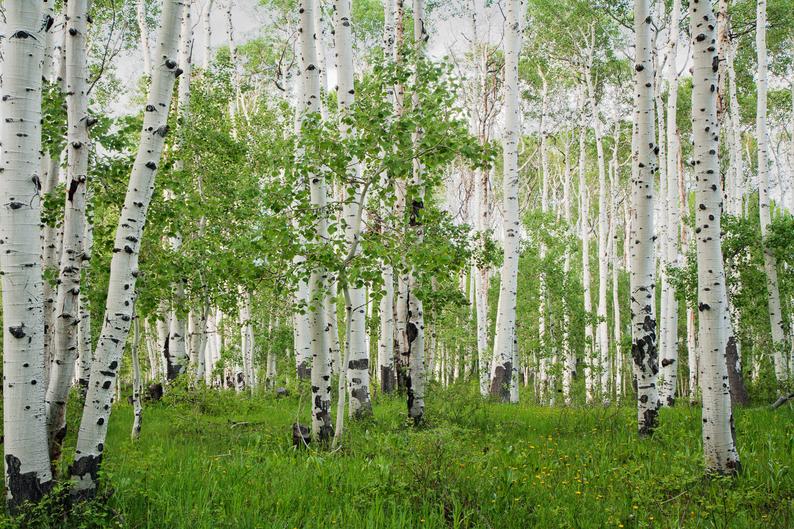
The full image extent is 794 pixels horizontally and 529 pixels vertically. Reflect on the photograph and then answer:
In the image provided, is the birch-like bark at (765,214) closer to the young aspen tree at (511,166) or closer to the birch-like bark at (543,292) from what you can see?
the young aspen tree at (511,166)

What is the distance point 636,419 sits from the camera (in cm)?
733

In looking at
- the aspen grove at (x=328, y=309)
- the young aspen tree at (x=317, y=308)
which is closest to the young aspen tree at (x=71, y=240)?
the aspen grove at (x=328, y=309)

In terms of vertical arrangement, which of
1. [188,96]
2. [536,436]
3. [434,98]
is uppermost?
[188,96]

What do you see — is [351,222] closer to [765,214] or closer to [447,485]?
[447,485]

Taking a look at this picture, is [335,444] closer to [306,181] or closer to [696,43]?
[306,181]

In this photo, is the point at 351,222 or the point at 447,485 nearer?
the point at 447,485

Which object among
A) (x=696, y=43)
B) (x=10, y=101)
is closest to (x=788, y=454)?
(x=696, y=43)

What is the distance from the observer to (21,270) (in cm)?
370

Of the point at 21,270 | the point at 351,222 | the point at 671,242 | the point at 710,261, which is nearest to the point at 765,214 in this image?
the point at 671,242

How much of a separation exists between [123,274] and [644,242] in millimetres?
5969

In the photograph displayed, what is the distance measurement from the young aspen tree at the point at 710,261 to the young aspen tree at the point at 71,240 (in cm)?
577

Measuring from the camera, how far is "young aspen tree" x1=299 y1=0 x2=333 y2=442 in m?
6.63

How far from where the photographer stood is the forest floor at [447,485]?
162 inches

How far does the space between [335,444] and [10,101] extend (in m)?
4.42
